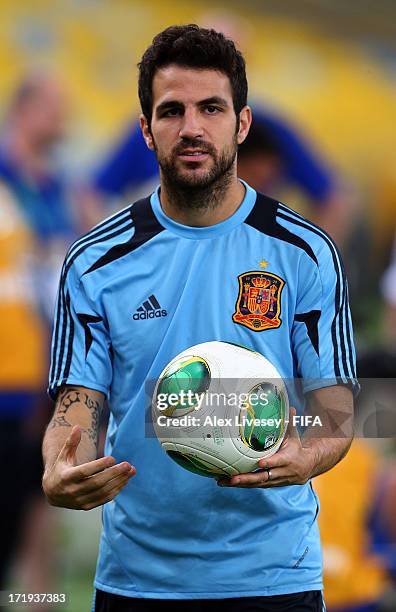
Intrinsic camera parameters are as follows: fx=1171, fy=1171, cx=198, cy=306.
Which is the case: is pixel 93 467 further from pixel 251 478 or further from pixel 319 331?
pixel 319 331

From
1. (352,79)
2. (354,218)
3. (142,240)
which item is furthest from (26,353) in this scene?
(352,79)

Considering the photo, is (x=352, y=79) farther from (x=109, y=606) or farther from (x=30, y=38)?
(x=109, y=606)

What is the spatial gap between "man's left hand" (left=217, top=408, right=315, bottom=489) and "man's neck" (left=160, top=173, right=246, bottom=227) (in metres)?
0.74

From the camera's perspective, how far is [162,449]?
3447 mm

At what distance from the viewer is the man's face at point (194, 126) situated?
341 centimetres

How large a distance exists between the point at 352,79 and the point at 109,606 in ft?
32.2

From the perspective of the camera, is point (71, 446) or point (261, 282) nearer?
point (71, 446)

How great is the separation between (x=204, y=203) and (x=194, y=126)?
0.85 ft

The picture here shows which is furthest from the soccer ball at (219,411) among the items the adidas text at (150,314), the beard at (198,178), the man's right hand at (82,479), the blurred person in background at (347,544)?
the blurred person in background at (347,544)

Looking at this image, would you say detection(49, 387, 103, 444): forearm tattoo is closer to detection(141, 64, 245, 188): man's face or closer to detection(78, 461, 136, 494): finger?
detection(78, 461, 136, 494): finger

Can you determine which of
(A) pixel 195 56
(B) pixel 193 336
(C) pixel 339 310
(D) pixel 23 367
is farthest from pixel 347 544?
(A) pixel 195 56

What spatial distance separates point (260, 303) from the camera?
3424 millimetres

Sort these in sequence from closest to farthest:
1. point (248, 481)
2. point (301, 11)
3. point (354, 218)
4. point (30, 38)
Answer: point (248, 481) < point (30, 38) < point (354, 218) < point (301, 11)

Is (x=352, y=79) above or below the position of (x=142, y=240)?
above
